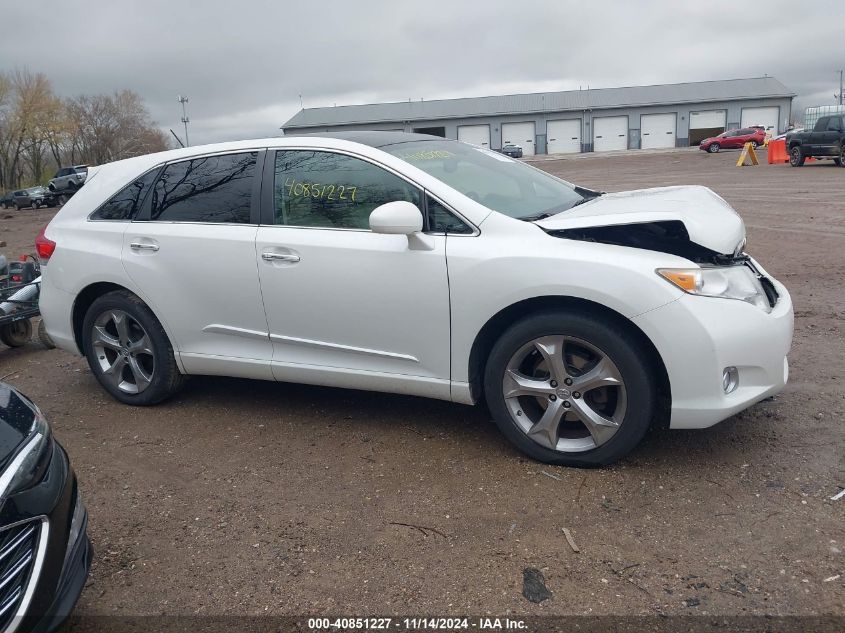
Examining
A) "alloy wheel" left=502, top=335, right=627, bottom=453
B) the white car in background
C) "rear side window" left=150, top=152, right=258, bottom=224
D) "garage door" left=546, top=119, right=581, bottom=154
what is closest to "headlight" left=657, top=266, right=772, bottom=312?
the white car in background

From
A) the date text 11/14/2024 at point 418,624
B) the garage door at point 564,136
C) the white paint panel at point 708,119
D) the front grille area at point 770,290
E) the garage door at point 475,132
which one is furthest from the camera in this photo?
the garage door at point 564,136

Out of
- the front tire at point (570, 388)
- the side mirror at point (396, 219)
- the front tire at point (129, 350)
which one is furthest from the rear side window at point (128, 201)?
the front tire at point (570, 388)

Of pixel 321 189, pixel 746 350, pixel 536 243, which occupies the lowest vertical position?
pixel 746 350

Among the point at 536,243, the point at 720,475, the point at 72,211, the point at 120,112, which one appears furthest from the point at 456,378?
the point at 120,112

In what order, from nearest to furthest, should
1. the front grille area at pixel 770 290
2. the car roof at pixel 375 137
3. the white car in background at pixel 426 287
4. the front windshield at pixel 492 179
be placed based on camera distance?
the white car in background at pixel 426 287
the front grille area at pixel 770 290
the front windshield at pixel 492 179
the car roof at pixel 375 137

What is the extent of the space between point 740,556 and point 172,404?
11.5 feet

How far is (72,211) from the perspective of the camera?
479cm

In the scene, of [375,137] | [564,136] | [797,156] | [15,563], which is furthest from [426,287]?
[564,136]

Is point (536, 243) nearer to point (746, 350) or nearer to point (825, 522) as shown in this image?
point (746, 350)

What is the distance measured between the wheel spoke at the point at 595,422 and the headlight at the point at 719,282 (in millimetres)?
694

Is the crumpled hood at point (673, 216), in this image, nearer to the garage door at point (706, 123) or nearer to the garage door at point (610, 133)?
the garage door at point (610, 133)

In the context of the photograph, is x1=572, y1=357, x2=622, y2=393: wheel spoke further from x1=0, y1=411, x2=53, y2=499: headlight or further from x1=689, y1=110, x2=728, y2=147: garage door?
x1=689, y1=110, x2=728, y2=147: garage door

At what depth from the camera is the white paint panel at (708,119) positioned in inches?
2392

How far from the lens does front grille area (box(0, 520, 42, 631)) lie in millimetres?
1953
